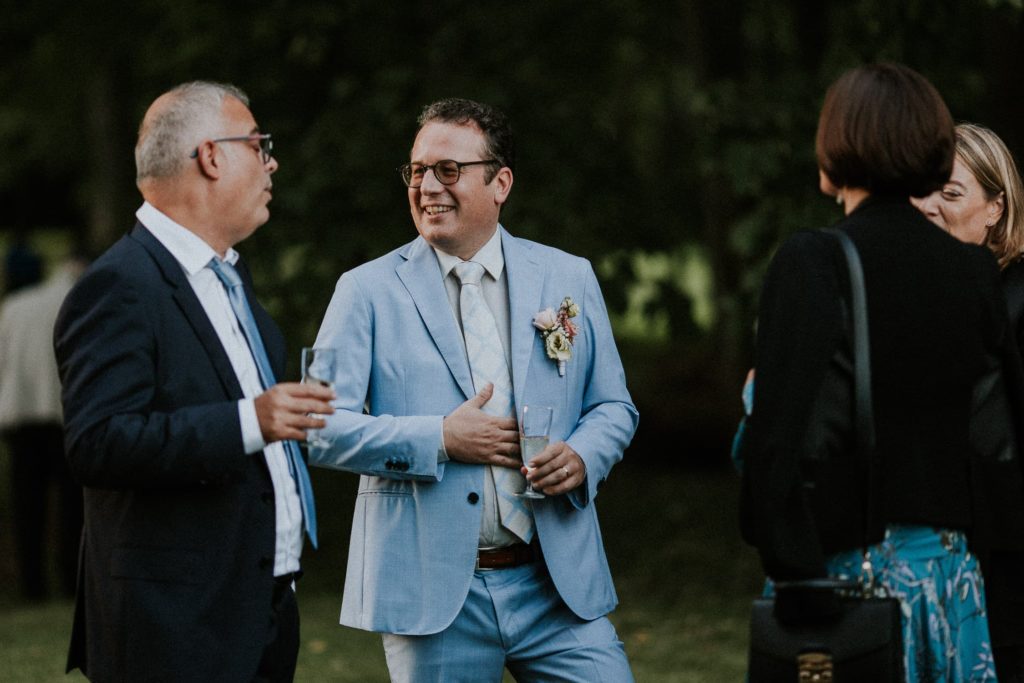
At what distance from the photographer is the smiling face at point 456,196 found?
4285 mm

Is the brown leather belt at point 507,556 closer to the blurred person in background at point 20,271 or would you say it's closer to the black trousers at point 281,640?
the black trousers at point 281,640

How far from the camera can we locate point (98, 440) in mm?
3422

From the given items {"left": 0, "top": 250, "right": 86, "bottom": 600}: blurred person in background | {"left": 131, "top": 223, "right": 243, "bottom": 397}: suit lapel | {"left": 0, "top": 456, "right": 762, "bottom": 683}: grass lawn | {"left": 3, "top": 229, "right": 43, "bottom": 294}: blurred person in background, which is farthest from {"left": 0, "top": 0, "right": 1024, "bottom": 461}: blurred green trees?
{"left": 131, "top": 223, "right": 243, "bottom": 397}: suit lapel

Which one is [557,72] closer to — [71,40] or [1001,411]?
[71,40]

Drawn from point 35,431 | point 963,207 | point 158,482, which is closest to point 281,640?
point 158,482

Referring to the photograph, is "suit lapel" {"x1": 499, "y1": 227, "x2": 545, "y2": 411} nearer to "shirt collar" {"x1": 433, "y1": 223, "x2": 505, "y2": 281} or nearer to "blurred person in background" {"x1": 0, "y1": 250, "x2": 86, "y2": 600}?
"shirt collar" {"x1": 433, "y1": 223, "x2": 505, "y2": 281}

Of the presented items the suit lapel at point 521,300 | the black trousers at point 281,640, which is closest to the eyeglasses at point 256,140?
the suit lapel at point 521,300

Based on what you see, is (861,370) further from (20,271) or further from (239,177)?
(20,271)

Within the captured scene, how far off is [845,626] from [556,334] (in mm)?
1406

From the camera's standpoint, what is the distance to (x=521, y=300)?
427 cm

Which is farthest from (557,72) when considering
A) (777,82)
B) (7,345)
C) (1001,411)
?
(1001,411)

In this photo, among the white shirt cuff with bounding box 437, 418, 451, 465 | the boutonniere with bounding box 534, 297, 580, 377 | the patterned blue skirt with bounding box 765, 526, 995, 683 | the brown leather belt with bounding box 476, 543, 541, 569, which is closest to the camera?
the patterned blue skirt with bounding box 765, 526, 995, 683

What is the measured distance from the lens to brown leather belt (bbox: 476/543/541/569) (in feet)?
13.5

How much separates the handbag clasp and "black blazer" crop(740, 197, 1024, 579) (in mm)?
187
